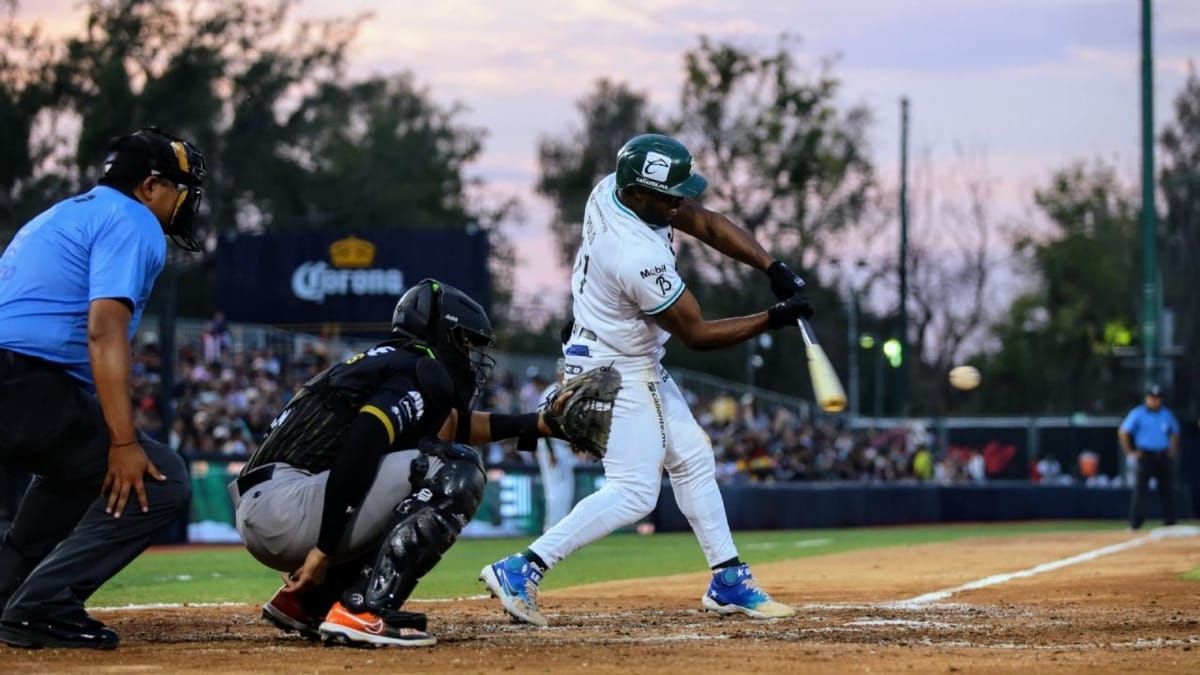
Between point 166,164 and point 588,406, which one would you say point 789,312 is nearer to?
point 588,406

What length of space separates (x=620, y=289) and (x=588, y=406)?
0.53 metres

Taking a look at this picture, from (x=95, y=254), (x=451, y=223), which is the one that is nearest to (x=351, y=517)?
(x=95, y=254)

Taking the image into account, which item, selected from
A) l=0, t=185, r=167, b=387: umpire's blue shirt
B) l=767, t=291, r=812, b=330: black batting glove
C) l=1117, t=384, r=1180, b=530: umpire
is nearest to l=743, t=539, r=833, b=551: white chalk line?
l=1117, t=384, r=1180, b=530: umpire

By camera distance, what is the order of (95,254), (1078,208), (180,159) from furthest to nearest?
(1078,208)
(180,159)
(95,254)

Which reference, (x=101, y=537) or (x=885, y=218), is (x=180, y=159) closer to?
(x=101, y=537)

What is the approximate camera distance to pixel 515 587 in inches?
294

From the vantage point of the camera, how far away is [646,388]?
7.84m

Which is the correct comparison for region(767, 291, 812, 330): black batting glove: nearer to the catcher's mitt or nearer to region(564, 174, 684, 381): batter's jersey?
region(564, 174, 684, 381): batter's jersey

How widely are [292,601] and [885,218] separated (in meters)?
49.9

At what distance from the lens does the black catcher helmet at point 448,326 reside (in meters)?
6.55

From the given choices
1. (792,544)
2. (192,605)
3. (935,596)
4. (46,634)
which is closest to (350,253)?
(792,544)

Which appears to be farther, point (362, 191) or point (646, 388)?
point (362, 191)

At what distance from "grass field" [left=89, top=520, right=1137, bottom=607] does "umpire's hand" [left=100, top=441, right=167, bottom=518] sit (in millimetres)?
3146

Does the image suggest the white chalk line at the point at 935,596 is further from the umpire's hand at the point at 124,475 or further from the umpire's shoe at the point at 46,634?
the umpire's hand at the point at 124,475
